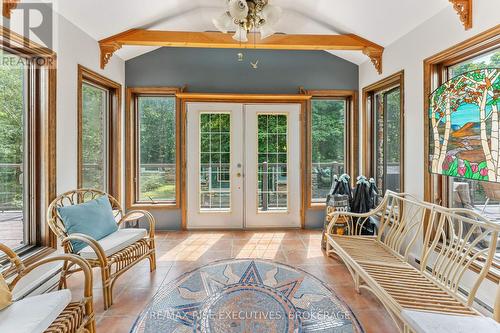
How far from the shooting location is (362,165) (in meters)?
4.42

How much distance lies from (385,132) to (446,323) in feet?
9.53

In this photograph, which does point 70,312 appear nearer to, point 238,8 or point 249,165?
point 238,8

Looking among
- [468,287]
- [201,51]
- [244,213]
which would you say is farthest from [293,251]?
[201,51]

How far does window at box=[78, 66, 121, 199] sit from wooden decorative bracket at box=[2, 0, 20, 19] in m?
0.95

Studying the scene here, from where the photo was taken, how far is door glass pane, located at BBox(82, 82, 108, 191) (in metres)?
3.58

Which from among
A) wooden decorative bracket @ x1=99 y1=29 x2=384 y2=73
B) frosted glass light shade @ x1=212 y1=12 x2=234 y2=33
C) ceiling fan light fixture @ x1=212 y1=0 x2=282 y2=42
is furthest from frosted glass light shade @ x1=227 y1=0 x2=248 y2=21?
wooden decorative bracket @ x1=99 y1=29 x2=384 y2=73

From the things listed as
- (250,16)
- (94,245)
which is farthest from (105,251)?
(250,16)

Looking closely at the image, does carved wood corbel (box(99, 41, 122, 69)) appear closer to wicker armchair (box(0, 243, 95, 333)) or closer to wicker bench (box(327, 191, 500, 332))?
wicker armchair (box(0, 243, 95, 333))

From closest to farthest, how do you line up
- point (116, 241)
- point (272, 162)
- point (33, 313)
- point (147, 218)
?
1. point (33, 313)
2. point (116, 241)
3. point (147, 218)
4. point (272, 162)

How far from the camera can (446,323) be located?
149 cm

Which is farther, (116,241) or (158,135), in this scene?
(158,135)

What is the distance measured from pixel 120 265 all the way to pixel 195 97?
2.69 m

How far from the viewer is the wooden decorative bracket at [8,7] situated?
87.4 inches

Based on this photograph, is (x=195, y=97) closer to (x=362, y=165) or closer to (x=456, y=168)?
(x=362, y=165)
